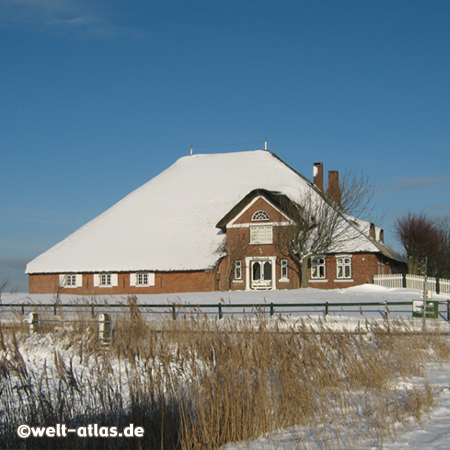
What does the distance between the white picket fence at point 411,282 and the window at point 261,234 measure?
794cm

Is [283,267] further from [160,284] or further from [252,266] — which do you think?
[160,284]

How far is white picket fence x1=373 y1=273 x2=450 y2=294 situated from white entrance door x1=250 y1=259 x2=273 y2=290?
24.6ft

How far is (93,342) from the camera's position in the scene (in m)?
14.2

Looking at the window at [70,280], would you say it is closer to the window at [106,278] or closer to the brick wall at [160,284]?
the brick wall at [160,284]

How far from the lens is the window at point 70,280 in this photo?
46859 millimetres

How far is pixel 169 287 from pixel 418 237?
25.4 meters

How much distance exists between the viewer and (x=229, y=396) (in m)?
8.16

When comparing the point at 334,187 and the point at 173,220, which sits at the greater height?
the point at 334,187

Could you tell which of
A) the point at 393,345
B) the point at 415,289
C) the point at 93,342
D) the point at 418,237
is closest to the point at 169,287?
the point at 415,289

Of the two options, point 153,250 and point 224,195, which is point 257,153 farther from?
point 153,250

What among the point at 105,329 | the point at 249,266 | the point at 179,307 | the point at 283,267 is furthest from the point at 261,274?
the point at 179,307

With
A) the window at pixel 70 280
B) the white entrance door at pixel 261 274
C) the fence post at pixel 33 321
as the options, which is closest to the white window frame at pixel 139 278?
the window at pixel 70 280

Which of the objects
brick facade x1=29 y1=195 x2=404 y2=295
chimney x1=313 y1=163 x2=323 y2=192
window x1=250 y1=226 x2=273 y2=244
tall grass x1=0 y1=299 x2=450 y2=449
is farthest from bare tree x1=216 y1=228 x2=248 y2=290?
tall grass x1=0 y1=299 x2=450 y2=449

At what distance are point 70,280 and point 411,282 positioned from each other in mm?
25601
